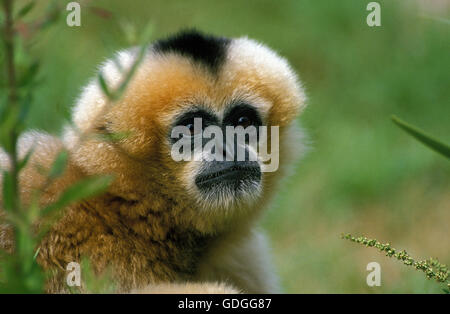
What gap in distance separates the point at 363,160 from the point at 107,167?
13.2ft

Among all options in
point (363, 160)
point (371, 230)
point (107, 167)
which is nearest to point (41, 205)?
point (107, 167)

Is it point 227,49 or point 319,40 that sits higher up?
point 319,40

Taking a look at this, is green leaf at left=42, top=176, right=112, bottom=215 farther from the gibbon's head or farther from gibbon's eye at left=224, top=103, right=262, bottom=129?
gibbon's eye at left=224, top=103, right=262, bottom=129

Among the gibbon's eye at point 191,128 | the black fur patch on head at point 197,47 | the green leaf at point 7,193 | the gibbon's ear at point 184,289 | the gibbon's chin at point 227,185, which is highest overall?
the black fur patch on head at point 197,47

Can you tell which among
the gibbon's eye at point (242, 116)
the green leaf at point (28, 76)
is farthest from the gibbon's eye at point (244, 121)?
the green leaf at point (28, 76)

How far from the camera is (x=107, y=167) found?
368cm

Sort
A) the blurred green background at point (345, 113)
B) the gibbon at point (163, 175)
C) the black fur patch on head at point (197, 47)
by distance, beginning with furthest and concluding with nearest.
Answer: the blurred green background at point (345, 113) → the black fur patch on head at point (197, 47) → the gibbon at point (163, 175)

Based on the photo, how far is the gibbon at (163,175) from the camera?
341 cm

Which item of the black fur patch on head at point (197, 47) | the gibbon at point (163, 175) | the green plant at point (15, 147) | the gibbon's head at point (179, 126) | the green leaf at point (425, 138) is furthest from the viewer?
the black fur patch on head at point (197, 47)

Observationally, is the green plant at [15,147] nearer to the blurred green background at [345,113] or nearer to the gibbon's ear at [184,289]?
the gibbon's ear at [184,289]

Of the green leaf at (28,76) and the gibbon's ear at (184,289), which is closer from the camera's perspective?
the green leaf at (28,76)

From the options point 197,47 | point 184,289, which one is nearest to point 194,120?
point 197,47
